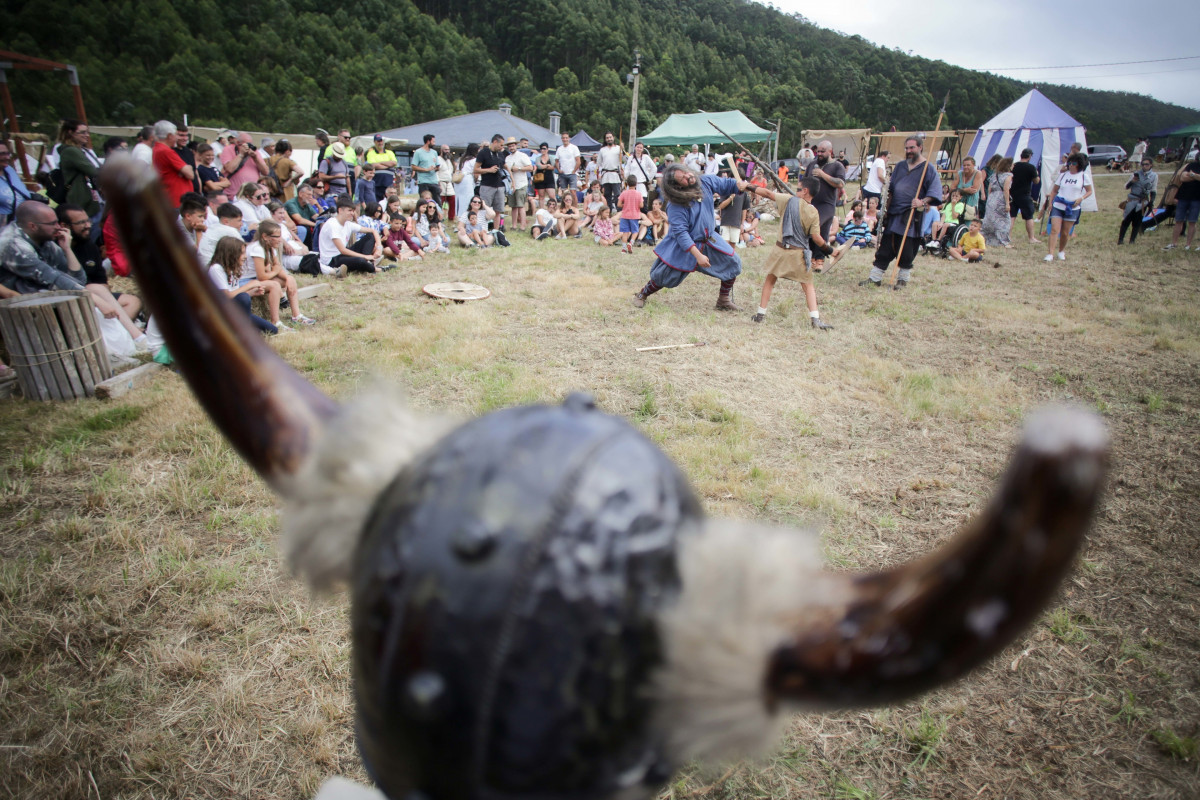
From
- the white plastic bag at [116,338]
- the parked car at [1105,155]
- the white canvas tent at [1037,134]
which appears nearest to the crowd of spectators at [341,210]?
the white plastic bag at [116,338]

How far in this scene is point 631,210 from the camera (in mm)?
12297

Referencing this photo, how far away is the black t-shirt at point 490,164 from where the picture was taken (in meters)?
13.0

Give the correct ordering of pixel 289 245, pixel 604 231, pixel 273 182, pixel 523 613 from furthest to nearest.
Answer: pixel 604 231, pixel 273 182, pixel 289 245, pixel 523 613

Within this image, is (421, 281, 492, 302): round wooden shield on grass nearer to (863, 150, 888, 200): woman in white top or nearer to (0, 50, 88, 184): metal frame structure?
(863, 150, 888, 200): woman in white top

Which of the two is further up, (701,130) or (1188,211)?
(701,130)

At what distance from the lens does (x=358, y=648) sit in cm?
72

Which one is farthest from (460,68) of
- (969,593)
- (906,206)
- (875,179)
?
(969,593)

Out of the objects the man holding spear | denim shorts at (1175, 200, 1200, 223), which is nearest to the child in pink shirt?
the man holding spear

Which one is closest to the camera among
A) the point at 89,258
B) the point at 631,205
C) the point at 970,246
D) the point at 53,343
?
the point at 53,343

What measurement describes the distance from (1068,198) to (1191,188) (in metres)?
2.78

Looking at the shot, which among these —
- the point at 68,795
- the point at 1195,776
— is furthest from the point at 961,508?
the point at 68,795

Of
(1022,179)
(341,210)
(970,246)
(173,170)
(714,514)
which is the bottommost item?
(714,514)

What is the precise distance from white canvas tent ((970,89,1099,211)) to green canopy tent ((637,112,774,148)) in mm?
10425

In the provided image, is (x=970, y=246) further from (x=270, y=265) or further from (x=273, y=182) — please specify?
(x=273, y=182)
